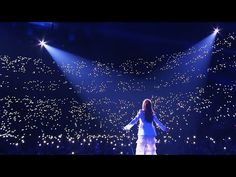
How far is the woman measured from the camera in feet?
14.5

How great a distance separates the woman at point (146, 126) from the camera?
14.5ft

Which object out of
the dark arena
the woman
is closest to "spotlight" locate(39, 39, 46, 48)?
the dark arena

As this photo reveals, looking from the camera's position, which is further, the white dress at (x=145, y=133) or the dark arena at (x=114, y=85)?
the dark arena at (x=114, y=85)

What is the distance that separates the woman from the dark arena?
1.49 meters

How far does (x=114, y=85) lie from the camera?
6.93 meters

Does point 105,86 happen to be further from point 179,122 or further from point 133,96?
point 179,122

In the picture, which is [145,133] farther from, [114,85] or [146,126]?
[114,85]

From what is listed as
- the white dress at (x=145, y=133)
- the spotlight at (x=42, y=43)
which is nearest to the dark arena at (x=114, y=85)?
the spotlight at (x=42, y=43)

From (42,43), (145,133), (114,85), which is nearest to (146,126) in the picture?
(145,133)

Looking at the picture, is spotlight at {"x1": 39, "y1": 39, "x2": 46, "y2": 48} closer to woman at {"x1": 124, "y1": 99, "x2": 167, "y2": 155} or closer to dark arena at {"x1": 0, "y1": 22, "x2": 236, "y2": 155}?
dark arena at {"x1": 0, "y1": 22, "x2": 236, "y2": 155}

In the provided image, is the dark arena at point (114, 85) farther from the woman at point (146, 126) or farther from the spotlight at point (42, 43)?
the woman at point (146, 126)

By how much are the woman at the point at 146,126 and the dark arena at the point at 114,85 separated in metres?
1.49
